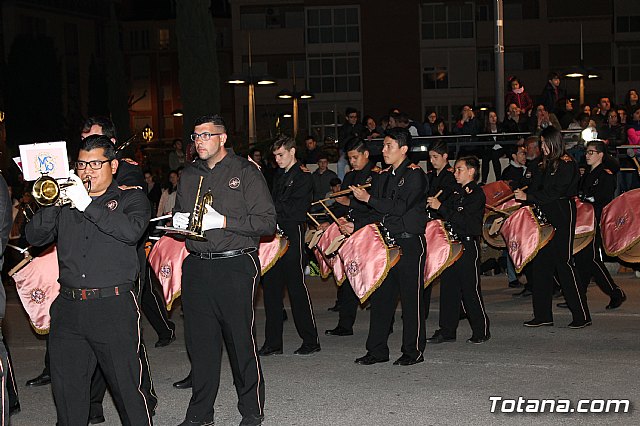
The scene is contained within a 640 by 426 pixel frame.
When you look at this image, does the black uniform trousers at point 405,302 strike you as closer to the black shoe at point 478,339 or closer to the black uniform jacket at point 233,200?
Answer: the black shoe at point 478,339

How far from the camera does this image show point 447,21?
47.3 meters

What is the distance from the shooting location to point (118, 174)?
7480 mm

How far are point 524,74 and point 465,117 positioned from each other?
29091 millimetres

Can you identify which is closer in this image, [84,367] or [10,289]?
[84,367]

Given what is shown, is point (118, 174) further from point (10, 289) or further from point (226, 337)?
point (10, 289)

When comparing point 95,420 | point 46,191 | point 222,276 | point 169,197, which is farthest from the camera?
point 169,197

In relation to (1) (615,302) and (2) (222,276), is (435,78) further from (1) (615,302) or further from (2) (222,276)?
(2) (222,276)

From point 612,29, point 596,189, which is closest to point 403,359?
point 596,189

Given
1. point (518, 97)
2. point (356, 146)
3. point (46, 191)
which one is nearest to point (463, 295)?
point (356, 146)

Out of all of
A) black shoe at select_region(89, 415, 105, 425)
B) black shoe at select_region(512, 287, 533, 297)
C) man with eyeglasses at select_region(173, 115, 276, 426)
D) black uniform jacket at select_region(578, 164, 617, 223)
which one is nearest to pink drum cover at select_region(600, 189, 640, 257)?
black uniform jacket at select_region(578, 164, 617, 223)

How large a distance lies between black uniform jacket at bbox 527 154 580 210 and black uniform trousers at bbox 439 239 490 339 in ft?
2.98

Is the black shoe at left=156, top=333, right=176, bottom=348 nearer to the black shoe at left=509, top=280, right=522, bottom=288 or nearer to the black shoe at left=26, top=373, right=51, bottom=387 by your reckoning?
the black shoe at left=26, top=373, right=51, bottom=387

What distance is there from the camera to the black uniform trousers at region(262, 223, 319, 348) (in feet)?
32.8

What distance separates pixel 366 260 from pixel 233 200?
2.42m
